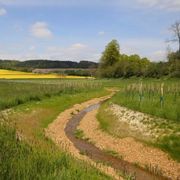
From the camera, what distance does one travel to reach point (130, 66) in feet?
370

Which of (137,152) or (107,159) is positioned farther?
(137,152)

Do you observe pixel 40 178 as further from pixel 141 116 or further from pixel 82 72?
pixel 82 72

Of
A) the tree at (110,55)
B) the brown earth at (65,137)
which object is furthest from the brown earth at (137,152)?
the tree at (110,55)

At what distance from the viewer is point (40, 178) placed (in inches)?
373

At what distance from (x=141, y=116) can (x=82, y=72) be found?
117032mm

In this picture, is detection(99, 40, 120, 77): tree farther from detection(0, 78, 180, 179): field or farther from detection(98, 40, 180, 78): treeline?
detection(0, 78, 180, 179): field

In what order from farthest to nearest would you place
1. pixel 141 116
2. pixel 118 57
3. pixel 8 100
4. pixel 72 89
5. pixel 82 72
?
pixel 82 72
pixel 118 57
pixel 72 89
pixel 8 100
pixel 141 116

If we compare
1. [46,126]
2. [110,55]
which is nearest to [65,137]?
[46,126]

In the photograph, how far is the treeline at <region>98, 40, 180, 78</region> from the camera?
90938mm

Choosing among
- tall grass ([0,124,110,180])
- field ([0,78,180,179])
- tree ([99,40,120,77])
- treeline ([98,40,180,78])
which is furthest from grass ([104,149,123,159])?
tree ([99,40,120,77])

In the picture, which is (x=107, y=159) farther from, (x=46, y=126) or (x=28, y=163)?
(x=28, y=163)

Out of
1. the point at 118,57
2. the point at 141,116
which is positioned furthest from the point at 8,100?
the point at 118,57

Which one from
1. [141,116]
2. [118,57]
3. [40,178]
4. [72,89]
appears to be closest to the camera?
[40,178]

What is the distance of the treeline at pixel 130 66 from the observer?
90.9m
